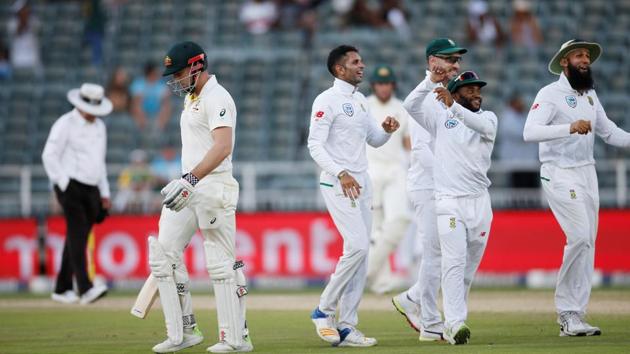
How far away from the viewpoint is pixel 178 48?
11203 mm

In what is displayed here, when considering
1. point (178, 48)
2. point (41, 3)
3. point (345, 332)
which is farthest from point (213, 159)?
point (41, 3)

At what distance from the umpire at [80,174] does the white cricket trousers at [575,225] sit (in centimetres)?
650

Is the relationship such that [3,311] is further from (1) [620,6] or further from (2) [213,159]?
(1) [620,6]

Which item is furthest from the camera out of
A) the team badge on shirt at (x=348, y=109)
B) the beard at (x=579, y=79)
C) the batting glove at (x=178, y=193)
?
the beard at (x=579, y=79)

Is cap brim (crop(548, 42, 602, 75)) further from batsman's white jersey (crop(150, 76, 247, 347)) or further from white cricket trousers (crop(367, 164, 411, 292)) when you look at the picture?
white cricket trousers (crop(367, 164, 411, 292))

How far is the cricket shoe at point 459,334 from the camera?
11492mm

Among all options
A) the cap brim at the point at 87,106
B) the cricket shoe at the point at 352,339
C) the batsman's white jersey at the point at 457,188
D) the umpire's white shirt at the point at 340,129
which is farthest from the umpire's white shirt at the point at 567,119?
the cap brim at the point at 87,106

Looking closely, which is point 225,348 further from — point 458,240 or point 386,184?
point 386,184

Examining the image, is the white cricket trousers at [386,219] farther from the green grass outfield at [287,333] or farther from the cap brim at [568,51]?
the cap brim at [568,51]

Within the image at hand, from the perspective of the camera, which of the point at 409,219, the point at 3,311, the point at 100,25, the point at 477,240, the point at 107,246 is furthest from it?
the point at 100,25

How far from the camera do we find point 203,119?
36.7 feet

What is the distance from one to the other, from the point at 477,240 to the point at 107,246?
34.0 ft

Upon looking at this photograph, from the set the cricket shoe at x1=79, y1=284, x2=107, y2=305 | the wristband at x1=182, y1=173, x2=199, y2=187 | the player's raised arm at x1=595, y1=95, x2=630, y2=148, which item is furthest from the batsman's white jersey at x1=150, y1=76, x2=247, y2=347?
the cricket shoe at x1=79, y1=284, x2=107, y2=305

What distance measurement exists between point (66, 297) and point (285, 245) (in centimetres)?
458
